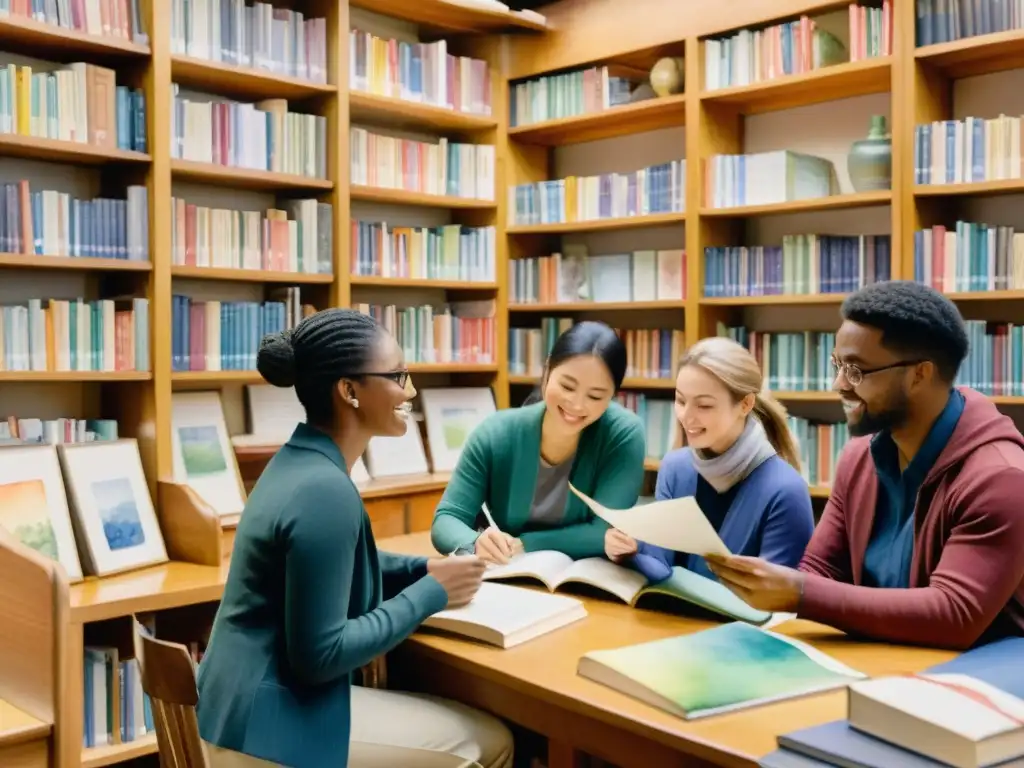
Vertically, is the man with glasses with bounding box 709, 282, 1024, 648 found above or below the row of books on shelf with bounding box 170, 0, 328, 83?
below

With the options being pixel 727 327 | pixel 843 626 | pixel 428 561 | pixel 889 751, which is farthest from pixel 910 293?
pixel 727 327

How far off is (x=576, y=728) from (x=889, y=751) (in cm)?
50

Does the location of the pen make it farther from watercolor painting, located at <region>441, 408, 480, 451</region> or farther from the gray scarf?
watercolor painting, located at <region>441, 408, 480, 451</region>

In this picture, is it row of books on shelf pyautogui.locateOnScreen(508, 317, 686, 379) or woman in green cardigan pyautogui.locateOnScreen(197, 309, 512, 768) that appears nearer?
woman in green cardigan pyautogui.locateOnScreen(197, 309, 512, 768)

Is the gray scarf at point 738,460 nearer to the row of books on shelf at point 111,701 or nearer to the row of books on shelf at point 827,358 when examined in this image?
the row of books on shelf at point 827,358

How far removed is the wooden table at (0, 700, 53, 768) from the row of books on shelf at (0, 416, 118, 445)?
3.61 feet

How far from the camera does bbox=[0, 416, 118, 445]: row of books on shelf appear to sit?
10.7 ft

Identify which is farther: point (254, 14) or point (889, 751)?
point (254, 14)

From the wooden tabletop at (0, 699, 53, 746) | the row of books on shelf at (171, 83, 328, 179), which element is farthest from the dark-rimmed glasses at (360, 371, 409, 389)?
the row of books on shelf at (171, 83, 328, 179)

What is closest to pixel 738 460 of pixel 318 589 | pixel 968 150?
pixel 318 589

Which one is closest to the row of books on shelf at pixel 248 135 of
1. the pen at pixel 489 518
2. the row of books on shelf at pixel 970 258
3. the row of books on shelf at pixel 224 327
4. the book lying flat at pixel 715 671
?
the row of books on shelf at pixel 224 327

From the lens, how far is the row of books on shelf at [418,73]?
412 cm

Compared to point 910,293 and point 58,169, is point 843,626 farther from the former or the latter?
point 58,169

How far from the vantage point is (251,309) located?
12.4ft
